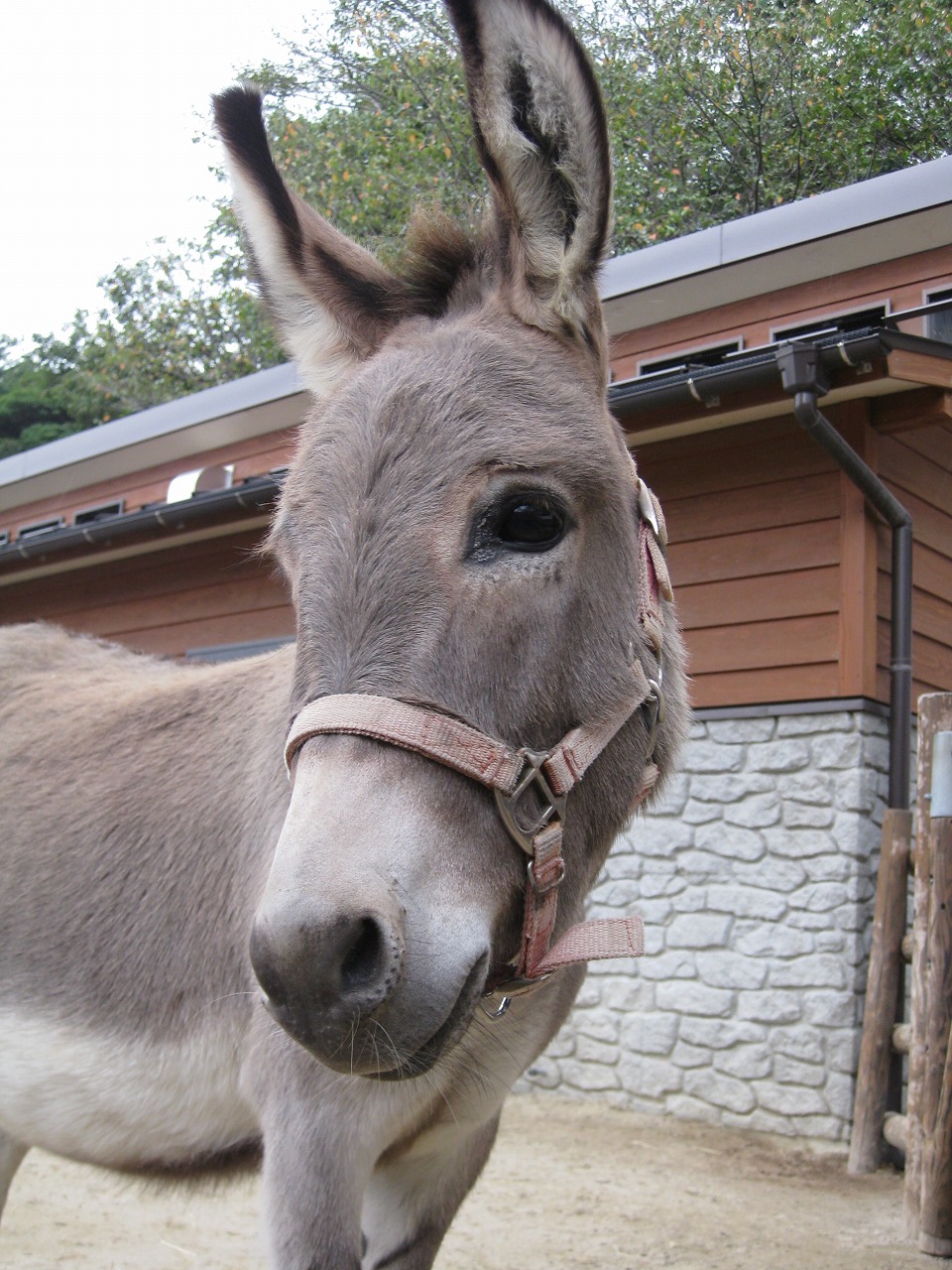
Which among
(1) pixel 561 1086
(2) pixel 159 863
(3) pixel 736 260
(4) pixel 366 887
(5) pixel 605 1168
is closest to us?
(4) pixel 366 887

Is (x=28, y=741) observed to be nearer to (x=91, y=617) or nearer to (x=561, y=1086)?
(x=561, y=1086)

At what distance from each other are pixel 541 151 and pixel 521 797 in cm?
112

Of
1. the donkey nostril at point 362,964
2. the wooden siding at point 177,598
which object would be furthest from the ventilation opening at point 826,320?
the donkey nostril at point 362,964

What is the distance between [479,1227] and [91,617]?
7.48 meters

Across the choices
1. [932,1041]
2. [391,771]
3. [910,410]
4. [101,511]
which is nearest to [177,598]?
[101,511]

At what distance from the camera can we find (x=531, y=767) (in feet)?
5.24

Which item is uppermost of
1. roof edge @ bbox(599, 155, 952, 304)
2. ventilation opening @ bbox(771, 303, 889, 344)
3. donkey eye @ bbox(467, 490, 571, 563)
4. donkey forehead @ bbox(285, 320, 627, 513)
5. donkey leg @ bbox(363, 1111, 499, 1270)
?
roof edge @ bbox(599, 155, 952, 304)

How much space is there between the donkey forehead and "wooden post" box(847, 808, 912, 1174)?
387 cm

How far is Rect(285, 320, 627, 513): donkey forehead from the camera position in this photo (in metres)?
1.68

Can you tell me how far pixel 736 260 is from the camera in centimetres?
911

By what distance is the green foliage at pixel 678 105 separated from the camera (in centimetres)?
1560

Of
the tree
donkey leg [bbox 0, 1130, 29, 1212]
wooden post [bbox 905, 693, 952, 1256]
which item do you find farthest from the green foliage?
donkey leg [bbox 0, 1130, 29, 1212]

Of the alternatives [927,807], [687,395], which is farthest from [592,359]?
[687,395]

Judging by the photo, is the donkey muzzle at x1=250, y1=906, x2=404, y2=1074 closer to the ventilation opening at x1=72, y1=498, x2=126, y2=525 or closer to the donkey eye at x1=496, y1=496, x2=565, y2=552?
the donkey eye at x1=496, y1=496, x2=565, y2=552
